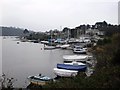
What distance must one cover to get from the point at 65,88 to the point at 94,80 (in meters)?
0.89

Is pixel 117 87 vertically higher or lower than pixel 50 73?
higher

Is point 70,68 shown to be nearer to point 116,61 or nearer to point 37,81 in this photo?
point 37,81

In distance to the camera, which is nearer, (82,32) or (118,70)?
(118,70)

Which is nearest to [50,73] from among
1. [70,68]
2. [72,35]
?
[70,68]

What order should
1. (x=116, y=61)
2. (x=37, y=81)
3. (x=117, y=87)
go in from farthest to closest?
(x=37, y=81) → (x=116, y=61) → (x=117, y=87)

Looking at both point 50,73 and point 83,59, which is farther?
point 83,59

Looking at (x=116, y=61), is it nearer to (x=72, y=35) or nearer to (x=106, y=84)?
(x=106, y=84)

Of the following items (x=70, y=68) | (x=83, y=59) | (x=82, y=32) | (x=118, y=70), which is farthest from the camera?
(x=82, y=32)

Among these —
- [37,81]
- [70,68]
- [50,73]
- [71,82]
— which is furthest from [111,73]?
[50,73]

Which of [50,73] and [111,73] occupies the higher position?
[111,73]

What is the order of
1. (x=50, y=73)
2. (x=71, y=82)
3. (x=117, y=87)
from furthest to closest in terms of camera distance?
(x=50, y=73) < (x=71, y=82) < (x=117, y=87)

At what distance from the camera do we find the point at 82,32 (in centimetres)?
7188

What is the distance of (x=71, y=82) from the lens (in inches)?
235

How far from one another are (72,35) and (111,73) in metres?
66.1
